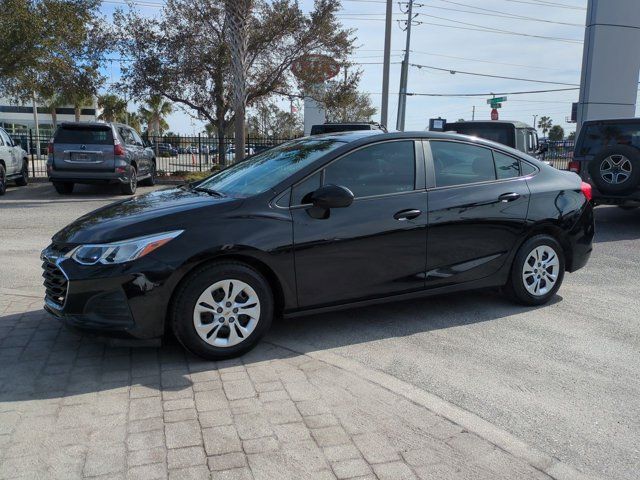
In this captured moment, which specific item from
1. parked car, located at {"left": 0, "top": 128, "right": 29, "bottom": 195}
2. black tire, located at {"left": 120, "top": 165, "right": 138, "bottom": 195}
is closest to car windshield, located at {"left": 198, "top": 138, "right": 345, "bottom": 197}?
black tire, located at {"left": 120, "top": 165, "right": 138, "bottom": 195}

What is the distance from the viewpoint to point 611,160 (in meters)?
9.33

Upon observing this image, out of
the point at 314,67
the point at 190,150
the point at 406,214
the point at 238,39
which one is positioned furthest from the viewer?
the point at 190,150

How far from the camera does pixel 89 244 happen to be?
154 inches

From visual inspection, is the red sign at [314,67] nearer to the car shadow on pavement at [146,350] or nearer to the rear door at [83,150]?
the rear door at [83,150]

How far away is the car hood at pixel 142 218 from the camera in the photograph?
155 inches

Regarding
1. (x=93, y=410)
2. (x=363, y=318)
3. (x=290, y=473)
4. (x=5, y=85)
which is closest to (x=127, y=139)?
(x=5, y=85)

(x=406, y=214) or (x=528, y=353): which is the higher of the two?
(x=406, y=214)

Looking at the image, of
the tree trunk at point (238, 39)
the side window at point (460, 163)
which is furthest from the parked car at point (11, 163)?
the side window at point (460, 163)

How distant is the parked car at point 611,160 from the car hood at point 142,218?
288 inches

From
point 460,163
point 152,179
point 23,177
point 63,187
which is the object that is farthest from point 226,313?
point 23,177

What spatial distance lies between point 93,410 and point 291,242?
5.62 ft

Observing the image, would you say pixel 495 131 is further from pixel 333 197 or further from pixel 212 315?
pixel 212 315

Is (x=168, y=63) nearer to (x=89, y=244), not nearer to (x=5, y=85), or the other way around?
(x=5, y=85)

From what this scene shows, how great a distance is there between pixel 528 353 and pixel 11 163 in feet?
47.7
